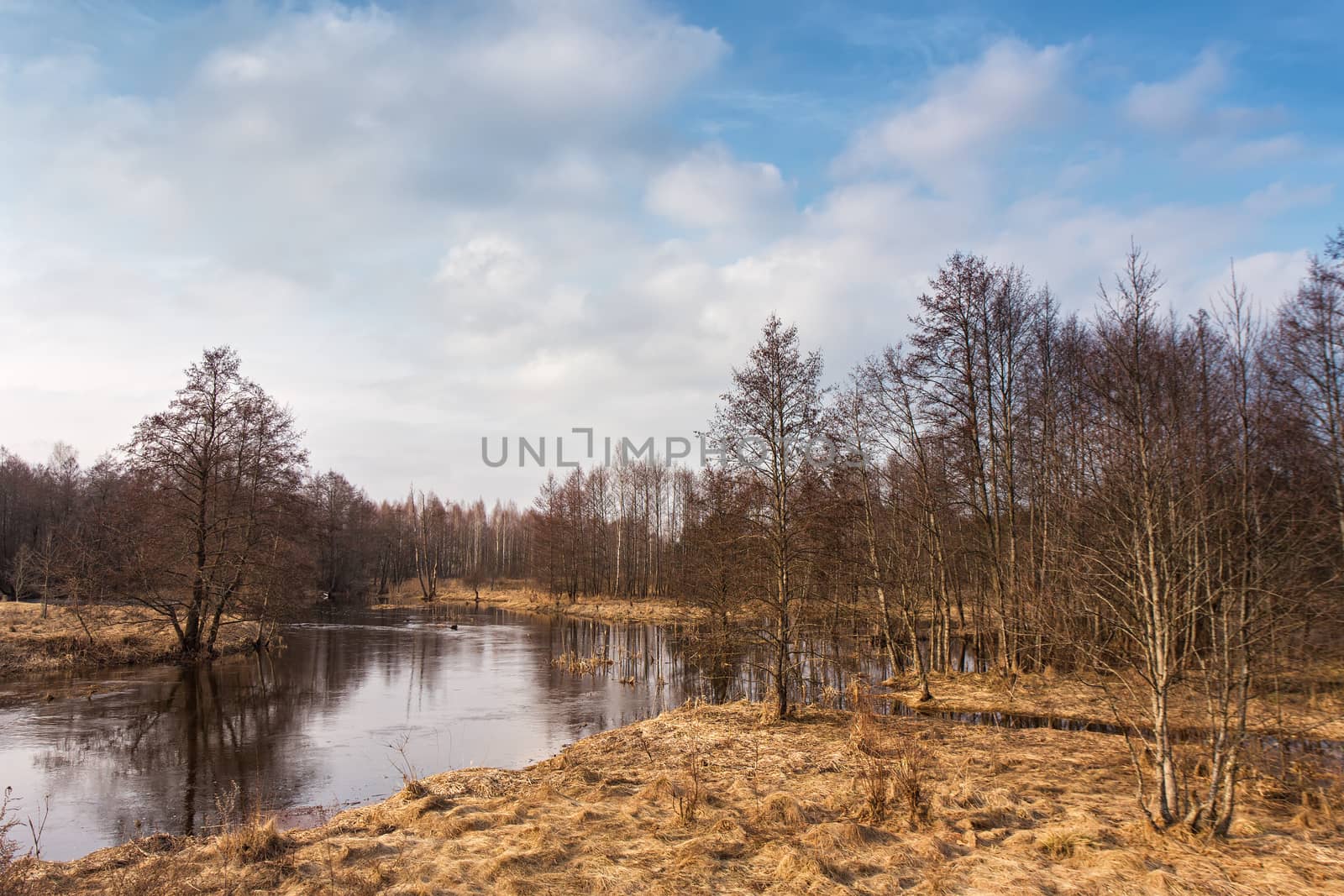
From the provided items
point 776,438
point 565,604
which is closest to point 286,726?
point 776,438

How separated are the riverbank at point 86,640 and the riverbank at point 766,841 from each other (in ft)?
67.4

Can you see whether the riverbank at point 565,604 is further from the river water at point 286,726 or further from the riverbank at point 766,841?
the riverbank at point 766,841

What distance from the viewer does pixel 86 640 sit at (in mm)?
25031

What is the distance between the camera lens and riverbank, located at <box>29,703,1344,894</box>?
6504 millimetres

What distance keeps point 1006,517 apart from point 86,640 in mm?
29789

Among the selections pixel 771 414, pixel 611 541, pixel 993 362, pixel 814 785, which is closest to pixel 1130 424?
pixel 814 785

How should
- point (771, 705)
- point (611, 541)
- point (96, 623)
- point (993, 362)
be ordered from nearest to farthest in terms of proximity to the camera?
point (771, 705) → point (993, 362) → point (96, 623) → point (611, 541)

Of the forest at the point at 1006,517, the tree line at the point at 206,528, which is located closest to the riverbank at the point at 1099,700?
the forest at the point at 1006,517

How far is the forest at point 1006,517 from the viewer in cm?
776

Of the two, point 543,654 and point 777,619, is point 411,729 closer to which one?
point 777,619

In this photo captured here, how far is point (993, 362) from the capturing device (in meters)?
20.1

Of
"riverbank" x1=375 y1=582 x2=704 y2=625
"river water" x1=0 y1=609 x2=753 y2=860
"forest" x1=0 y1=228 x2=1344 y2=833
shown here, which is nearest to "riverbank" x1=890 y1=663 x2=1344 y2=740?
"forest" x1=0 y1=228 x2=1344 y2=833

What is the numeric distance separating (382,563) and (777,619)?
76.1m

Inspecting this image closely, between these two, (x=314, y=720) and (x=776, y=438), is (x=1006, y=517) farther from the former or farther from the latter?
(x=314, y=720)
